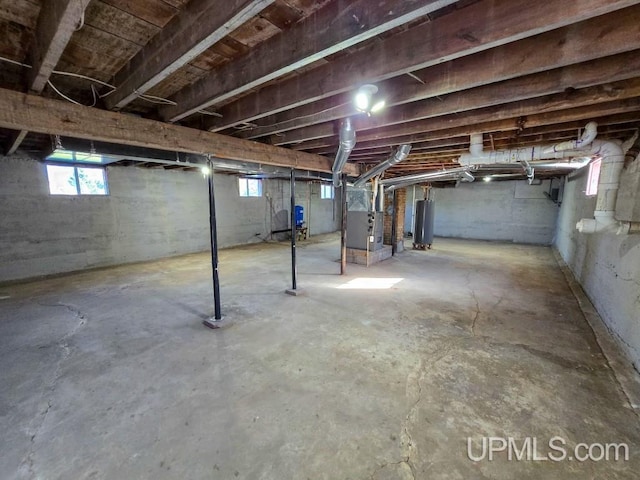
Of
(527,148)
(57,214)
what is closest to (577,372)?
(527,148)

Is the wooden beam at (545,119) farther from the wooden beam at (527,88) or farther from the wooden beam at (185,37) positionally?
the wooden beam at (185,37)

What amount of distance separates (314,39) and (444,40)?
2.13 feet

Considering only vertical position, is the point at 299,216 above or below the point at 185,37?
below

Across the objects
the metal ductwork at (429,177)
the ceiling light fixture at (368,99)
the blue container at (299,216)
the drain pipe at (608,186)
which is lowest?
the blue container at (299,216)

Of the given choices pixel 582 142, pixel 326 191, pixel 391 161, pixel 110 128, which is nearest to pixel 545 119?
pixel 582 142

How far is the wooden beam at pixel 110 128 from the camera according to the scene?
1.88 meters

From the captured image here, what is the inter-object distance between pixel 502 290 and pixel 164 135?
16.2 feet

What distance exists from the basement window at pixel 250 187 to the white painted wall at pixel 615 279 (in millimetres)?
7603

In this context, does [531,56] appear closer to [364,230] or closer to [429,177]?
[429,177]

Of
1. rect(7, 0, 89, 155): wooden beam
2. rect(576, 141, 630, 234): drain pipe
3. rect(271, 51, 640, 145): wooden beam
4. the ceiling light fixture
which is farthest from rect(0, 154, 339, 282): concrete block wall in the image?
A: rect(576, 141, 630, 234): drain pipe

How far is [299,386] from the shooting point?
203cm

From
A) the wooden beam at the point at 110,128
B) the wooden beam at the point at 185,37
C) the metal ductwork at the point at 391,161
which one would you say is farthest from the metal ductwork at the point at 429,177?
the wooden beam at the point at 185,37

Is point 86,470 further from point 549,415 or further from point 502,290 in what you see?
point 502,290

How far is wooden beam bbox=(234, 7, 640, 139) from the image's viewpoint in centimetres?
126
